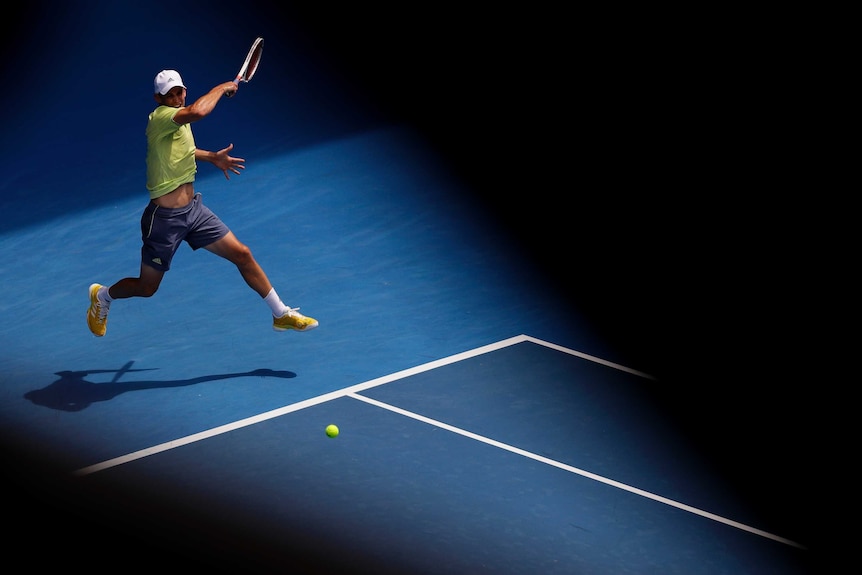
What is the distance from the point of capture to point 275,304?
8.95m

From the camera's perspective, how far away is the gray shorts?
849 centimetres

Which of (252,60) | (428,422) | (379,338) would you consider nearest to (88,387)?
(379,338)

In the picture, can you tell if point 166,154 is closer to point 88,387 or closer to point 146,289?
point 146,289

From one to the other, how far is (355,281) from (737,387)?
289 cm

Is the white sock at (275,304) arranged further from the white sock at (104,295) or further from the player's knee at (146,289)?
the white sock at (104,295)

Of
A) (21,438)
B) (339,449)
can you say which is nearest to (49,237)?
(21,438)

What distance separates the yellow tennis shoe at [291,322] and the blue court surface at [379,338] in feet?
0.60

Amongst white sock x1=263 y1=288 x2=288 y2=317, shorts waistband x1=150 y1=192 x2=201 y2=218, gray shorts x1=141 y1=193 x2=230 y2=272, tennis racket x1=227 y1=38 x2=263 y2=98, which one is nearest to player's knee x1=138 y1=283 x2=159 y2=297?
gray shorts x1=141 y1=193 x2=230 y2=272

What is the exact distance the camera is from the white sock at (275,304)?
29.3 ft

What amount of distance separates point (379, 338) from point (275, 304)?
2.53 ft

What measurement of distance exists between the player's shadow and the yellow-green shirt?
45.1 inches

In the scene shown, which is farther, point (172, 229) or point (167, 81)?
point (172, 229)

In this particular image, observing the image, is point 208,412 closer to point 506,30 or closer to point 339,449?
point 339,449

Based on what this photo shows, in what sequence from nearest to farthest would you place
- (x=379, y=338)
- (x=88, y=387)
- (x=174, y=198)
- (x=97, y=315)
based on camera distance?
(x=174, y=198)
(x=88, y=387)
(x=97, y=315)
(x=379, y=338)
